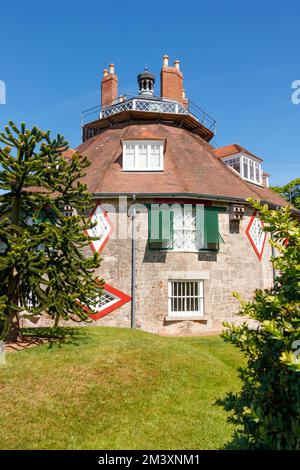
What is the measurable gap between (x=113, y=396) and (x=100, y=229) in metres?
10.1

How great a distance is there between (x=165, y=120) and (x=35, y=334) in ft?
57.5

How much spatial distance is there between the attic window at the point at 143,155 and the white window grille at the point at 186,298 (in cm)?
670

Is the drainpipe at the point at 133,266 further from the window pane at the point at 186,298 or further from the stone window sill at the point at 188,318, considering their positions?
the window pane at the point at 186,298

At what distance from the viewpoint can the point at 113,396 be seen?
27.1 feet

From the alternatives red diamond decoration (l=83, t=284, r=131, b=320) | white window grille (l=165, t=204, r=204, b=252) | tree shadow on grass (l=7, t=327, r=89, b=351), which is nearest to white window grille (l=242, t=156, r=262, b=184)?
white window grille (l=165, t=204, r=204, b=252)

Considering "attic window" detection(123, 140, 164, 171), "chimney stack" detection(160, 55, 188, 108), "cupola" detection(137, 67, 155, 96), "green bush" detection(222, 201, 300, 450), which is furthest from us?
"cupola" detection(137, 67, 155, 96)

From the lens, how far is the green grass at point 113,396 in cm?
662

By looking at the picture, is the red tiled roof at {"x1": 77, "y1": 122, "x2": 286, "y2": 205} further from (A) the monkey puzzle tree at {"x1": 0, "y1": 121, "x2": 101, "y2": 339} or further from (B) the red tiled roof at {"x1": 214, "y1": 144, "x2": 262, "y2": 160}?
(A) the monkey puzzle tree at {"x1": 0, "y1": 121, "x2": 101, "y2": 339}

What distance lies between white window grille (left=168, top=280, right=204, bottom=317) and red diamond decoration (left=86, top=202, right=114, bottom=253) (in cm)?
395

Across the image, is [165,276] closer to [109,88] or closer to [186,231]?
[186,231]

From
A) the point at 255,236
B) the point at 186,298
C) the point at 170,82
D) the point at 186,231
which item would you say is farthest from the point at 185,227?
the point at 170,82

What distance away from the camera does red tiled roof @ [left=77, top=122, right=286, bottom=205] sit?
17.9 m

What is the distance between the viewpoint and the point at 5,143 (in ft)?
34.9

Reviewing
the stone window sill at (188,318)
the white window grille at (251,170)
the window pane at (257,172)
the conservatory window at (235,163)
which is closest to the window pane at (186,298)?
the stone window sill at (188,318)
